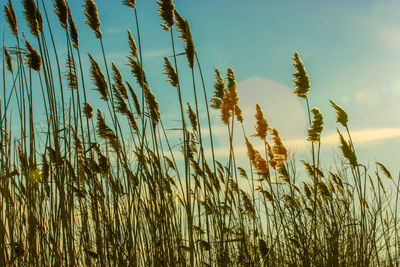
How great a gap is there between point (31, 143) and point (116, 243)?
2.58 feet

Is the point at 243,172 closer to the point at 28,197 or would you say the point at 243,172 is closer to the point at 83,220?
the point at 83,220

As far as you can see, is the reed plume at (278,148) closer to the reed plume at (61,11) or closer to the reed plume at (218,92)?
the reed plume at (218,92)

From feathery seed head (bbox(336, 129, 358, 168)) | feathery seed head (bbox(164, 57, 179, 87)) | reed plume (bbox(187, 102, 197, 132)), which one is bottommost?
feathery seed head (bbox(336, 129, 358, 168))

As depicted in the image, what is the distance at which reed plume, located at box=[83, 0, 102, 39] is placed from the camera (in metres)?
2.44

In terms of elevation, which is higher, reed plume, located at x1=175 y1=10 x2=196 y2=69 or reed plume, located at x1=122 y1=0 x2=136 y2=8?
reed plume, located at x1=122 y1=0 x2=136 y2=8

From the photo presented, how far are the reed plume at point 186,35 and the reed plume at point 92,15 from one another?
50 cm

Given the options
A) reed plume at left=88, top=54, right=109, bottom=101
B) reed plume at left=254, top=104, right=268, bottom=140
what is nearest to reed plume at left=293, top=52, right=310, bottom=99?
reed plume at left=254, top=104, right=268, bottom=140

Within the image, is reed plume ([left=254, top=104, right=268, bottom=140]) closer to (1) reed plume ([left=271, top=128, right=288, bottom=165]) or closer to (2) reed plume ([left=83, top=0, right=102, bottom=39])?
(1) reed plume ([left=271, top=128, right=288, bottom=165])

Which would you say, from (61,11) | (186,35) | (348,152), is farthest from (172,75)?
(348,152)

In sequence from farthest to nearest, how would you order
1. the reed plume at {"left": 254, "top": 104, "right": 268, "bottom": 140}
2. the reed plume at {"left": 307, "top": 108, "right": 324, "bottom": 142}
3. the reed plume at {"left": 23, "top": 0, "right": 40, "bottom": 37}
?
the reed plume at {"left": 254, "top": 104, "right": 268, "bottom": 140}
the reed plume at {"left": 307, "top": 108, "right": 324, "bottom": 142}
the reed plume at {"left": 23, "top": 0, "right": 40, "bottom": 37}

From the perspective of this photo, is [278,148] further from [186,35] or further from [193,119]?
[186,35]

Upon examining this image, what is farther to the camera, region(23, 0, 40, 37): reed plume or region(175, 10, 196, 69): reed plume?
region(175, 10, 196, 69): reed plume

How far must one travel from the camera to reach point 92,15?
8.04ft

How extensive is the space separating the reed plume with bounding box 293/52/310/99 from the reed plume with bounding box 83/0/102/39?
1321mm
